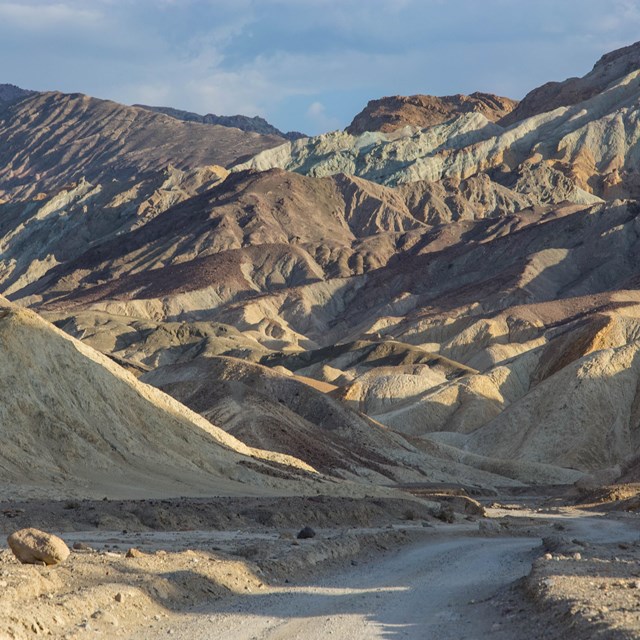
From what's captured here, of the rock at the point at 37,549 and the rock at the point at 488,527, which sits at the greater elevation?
the rock at the point at 37,549

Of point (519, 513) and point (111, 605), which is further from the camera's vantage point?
point (519, 513)

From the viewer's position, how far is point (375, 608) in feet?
60.4

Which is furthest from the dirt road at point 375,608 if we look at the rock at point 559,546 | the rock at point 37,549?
the rock at point 37,549

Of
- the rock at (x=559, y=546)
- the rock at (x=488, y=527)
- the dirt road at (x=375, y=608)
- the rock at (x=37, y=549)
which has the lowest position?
the rock at (x=488, y=527)

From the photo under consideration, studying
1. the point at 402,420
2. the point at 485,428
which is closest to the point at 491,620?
the point at 485,428

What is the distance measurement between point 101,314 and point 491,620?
177m

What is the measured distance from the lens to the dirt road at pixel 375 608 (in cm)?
1617

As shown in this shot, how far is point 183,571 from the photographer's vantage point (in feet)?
65.4

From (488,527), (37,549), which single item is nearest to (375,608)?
(37,549)

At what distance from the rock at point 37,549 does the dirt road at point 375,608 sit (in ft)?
8.81

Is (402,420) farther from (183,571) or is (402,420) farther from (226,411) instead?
(183,571)

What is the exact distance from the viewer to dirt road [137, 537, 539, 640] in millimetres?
16172

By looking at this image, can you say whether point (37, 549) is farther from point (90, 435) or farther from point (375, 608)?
point (90, 435)

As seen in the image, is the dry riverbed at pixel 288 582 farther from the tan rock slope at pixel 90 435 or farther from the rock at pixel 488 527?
the tan rock slope at pixel 90 435
